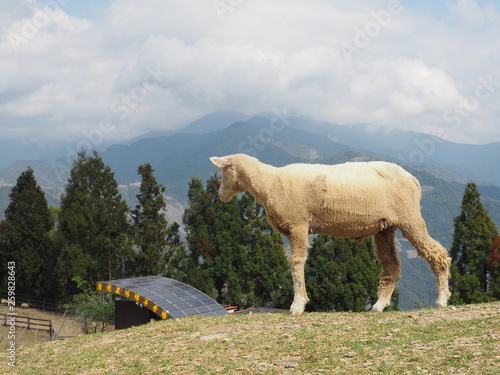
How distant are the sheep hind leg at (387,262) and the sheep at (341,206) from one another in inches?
15.5

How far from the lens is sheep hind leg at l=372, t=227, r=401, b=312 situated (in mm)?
11250

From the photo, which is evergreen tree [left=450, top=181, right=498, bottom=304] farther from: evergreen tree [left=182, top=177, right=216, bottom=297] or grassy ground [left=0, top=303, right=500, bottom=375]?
grassy ground [left=0, top=303, right=500, bottom=375]

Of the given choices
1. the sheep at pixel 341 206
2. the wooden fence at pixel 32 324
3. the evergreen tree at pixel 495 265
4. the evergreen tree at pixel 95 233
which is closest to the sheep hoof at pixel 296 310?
the sheep at pixel 341 206

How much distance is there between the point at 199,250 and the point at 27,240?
12.0 metres

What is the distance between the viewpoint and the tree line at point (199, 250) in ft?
79.1

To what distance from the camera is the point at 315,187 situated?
10.4 meters

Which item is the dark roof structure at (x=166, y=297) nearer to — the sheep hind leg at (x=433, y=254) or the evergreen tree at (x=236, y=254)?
the evergreen tree at (x=236, y=254)

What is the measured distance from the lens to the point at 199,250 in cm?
2748

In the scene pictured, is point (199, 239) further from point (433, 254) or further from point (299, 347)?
point (299, 347)

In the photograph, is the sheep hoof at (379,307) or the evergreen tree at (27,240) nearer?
the sheep hoof at (379,307)

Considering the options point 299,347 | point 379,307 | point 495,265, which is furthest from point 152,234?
point 299,347

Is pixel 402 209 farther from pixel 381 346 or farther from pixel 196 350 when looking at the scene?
pixel 196 350

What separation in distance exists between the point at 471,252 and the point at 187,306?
14762mm

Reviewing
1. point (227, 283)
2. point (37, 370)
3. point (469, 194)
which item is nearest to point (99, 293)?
point (227, 283)
